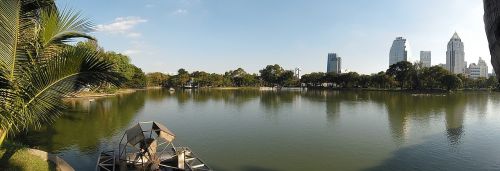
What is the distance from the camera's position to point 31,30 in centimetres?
733

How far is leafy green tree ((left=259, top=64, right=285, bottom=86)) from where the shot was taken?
135250 mm

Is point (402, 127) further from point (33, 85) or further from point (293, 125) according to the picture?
point (33, 85)

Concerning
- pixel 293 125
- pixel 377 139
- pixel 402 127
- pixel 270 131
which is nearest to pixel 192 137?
pixel 270 131

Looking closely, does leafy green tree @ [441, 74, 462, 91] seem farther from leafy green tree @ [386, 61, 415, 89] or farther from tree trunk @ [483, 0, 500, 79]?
tree trunk @ [483, 0, 500, 79]

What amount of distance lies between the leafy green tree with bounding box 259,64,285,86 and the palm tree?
128 meters

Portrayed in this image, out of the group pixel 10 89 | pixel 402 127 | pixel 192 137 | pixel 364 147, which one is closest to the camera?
pixel 10 89

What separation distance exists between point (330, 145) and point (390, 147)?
3.59m

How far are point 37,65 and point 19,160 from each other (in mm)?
5917

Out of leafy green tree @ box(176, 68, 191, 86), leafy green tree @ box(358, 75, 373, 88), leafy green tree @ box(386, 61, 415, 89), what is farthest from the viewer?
leafy green tree @ box(176, 68, 191, 86)

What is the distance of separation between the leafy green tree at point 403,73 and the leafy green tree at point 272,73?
40380 mm

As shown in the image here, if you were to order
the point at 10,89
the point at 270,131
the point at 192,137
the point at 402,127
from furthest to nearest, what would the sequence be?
the point at 402,127
the point at 270,131
the point at 192,137
the point at 10,89

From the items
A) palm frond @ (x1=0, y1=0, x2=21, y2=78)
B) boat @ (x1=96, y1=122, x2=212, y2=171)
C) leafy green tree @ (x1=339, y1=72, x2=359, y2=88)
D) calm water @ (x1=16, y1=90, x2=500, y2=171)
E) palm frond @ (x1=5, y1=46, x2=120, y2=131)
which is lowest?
calm water @ (x1=16, y1=90, x2=500, y2=171)

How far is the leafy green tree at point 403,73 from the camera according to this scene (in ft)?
331

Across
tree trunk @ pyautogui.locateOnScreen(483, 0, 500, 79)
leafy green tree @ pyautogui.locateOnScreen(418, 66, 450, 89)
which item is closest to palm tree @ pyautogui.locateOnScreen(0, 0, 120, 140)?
tree trunk @ pyautogui.locateOnScreen(483, 0, 500, 79)
